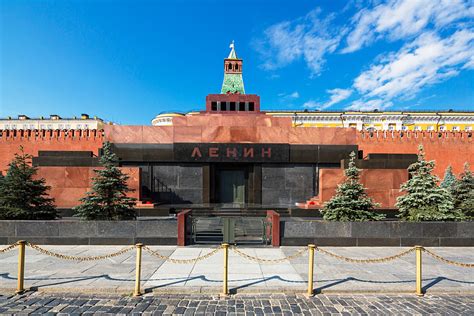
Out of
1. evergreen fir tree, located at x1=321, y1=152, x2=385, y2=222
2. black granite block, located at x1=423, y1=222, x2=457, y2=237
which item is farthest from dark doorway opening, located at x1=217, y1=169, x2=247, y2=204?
black granite block, located at x1=423, y1=222, x2=457, y2=237

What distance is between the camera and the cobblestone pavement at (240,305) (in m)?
4.92

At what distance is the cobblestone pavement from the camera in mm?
4922

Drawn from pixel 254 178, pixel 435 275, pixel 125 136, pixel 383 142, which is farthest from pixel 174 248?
pixel 383 142

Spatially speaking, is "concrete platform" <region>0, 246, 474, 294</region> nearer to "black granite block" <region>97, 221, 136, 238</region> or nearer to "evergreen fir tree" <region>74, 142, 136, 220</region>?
"black granite block" <region>97, 221, 136, 238</region>

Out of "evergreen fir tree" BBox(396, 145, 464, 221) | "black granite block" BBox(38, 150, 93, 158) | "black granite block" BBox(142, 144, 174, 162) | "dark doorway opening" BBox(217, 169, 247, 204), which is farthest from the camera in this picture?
"dark doorway opening" BBox(217, 169, 247, 204)

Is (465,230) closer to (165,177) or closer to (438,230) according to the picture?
(438,230)

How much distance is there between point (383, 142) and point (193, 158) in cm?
2263

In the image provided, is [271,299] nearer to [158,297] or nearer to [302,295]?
[302,295]

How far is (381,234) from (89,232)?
37.7ft

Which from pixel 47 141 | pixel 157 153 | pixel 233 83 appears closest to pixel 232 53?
pixel 233 83

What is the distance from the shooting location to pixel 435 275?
6.69 metres

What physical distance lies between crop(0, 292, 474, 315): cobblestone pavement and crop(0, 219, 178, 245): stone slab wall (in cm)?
366

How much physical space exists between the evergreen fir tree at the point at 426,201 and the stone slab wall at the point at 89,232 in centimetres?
1001

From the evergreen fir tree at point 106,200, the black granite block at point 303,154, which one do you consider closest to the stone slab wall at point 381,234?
the evergreen fir tree at point 106,200
